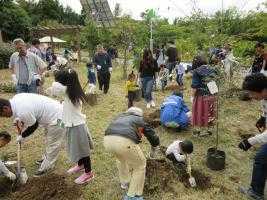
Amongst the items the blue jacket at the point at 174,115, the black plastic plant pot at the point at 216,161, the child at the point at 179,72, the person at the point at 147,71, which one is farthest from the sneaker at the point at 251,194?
the child at the point at 179,72

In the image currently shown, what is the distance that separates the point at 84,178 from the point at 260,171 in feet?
7.75

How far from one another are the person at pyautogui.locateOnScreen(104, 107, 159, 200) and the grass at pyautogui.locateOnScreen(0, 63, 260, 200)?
55 cm

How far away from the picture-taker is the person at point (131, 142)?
13.6ft

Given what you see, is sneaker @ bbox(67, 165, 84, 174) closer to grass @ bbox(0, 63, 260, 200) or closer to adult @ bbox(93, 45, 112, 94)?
grass @ bbox(0, 63, 260, 200)

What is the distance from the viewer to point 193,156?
20.0 ft

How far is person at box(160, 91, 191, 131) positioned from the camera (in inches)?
285

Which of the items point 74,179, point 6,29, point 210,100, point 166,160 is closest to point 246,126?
point 210,100

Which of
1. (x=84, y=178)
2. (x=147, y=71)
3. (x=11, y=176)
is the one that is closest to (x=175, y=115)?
(x=147, y=71)

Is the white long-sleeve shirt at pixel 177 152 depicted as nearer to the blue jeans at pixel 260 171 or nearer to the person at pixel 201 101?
the blue jeans at pixel 260 171

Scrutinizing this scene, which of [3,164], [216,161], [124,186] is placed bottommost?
[124,186]

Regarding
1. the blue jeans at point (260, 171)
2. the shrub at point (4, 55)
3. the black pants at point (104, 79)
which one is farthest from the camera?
the shrub at point (4, 55)

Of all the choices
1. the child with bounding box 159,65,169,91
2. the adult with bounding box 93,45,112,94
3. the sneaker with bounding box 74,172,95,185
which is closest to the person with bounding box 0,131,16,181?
the sneaker with bounding box 74,172,95,185

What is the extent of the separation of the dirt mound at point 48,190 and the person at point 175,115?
2754 millimetres

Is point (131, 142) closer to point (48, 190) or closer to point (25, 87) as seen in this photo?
point (48, 190)
